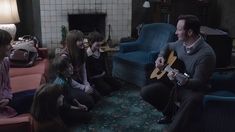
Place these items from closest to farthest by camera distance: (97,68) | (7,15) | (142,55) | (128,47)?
(97,68) → (7,15) → (142,55) → (128,47)

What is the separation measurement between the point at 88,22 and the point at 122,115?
3098 mm

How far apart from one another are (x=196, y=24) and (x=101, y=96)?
1485mm

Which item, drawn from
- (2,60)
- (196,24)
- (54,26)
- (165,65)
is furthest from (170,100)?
(54,26)

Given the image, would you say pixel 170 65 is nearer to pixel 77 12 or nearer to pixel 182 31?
pixel 182 31

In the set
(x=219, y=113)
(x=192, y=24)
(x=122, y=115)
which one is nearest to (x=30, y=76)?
(x=122, y=115)

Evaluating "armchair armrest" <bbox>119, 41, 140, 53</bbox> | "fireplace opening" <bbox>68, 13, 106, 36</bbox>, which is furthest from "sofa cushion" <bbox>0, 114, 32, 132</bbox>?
"fireplace opening" <bbox>68, 13, 106, 36</bbox>

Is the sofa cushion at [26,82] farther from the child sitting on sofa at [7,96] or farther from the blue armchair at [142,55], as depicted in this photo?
the blue armchair at [142,55]

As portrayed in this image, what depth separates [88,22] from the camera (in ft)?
20.8

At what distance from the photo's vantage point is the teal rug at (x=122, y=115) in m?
3.24

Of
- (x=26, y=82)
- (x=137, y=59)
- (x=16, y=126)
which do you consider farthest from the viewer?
(x=137, y=59)

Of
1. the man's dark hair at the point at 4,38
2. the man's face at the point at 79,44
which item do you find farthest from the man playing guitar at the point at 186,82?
the man's dark hair at the point at 4,38

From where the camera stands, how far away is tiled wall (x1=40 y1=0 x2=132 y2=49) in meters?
5.82

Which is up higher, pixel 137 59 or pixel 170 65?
pixel 170 65

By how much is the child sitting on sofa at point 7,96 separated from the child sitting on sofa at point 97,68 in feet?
3.68
